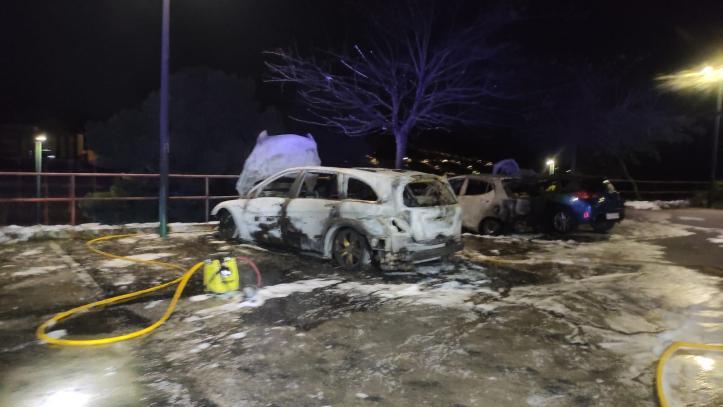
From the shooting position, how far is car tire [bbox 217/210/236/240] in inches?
385

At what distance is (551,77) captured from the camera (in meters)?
24.2

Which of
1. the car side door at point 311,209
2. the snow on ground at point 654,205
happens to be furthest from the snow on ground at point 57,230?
the snow on ground at point 654,205

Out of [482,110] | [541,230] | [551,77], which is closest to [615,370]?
[541,230]

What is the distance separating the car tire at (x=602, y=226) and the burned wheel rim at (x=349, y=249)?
685 centimetres

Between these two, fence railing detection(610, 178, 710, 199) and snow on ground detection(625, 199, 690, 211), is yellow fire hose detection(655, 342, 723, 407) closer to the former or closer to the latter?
snow on ground detection(625, 199, 690, 211)

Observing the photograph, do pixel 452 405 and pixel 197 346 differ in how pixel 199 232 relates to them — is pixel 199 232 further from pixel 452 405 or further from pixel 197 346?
pixel 452 405

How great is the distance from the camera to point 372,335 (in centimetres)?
509

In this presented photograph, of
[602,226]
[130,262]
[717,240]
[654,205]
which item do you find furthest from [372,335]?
[654,205]

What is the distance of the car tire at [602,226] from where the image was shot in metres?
12.1

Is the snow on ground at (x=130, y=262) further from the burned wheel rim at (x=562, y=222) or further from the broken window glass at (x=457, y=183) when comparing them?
the burned wheel rim at (x=562, y=222)

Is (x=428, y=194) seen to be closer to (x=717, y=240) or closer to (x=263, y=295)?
(x=263, y=295)

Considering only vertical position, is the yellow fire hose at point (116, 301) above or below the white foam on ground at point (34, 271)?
below

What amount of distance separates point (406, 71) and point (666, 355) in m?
13.2

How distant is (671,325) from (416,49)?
12.6 meters
